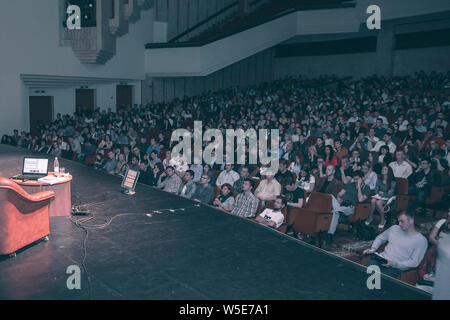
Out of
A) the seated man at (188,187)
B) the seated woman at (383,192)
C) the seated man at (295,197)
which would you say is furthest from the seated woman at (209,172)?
the seated woman at (383,192)

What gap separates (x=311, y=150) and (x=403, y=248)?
3597 millimetres

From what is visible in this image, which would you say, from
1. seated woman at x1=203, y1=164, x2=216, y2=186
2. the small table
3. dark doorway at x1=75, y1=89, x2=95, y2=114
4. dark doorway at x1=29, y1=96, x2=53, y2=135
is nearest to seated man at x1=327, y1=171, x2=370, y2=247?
seated woman at x1=203, y1=164, x2=216, y2=186

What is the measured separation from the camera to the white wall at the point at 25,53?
1090 centimetres

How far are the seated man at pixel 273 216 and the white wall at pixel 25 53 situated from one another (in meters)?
8.76

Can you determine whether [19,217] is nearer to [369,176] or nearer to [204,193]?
[204,193]

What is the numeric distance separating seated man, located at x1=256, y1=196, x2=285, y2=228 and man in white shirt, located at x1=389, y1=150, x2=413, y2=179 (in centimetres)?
244

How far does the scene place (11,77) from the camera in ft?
36.4

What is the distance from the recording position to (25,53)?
442 inches

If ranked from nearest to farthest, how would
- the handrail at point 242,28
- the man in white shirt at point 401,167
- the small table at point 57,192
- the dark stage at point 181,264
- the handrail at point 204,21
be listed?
the dark stage at point 181,264
the small table at point 57,192
the man in white shirt at point 401,167
the handrail at point 242,28
the handrail at point 204,21

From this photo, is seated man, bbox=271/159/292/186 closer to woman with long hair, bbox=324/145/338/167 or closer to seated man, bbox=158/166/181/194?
woman with long hair, bbox=324/145/338/167

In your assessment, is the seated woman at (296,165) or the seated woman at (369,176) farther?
the seated woman at (296,165)

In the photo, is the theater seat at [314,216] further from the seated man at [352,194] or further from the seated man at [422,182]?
the seated man at [422,182]

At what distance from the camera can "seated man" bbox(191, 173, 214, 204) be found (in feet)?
18.8

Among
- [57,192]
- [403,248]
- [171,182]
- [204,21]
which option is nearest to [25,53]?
[204,21]
